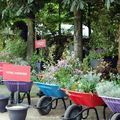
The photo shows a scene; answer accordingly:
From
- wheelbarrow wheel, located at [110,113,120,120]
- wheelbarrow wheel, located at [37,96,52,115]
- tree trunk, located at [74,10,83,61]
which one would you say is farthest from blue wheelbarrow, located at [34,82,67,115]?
tree trunk, located at [74,10,83,61]

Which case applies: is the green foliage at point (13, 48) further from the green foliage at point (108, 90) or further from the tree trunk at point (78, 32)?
the green foliage at point (108, 90)

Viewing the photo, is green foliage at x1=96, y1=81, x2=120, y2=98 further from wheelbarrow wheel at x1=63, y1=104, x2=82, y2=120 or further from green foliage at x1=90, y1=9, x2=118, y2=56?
green foliage at x1=90, y1=9, x2=118, y2=56

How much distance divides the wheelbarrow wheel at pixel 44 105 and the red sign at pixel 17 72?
633 mm

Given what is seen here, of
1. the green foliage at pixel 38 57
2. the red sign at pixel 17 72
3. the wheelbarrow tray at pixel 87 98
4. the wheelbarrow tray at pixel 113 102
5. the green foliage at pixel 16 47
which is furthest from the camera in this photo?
the green foliage at pixel 16 47

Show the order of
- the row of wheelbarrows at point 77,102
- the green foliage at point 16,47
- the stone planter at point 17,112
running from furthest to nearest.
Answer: the green foliage at point 16,47 → the stone planter at point 17,112 → the row of wheelbarrows at point 77,102

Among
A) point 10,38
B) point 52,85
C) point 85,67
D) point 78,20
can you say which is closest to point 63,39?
point 10,38

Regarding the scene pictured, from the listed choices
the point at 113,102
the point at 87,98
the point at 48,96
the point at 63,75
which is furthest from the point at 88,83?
the point at 48,96

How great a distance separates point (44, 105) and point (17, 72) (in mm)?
860

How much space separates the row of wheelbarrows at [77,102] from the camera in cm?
583

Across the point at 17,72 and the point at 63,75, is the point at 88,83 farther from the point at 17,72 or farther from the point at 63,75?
the point at 17,72

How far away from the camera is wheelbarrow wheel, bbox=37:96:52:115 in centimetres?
723

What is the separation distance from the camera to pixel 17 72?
6887 millimetres

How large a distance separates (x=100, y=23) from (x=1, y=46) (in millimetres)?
3470

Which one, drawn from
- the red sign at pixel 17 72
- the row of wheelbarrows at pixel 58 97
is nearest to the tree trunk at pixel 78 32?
the row of wheelbarrows at pixel 58 97
